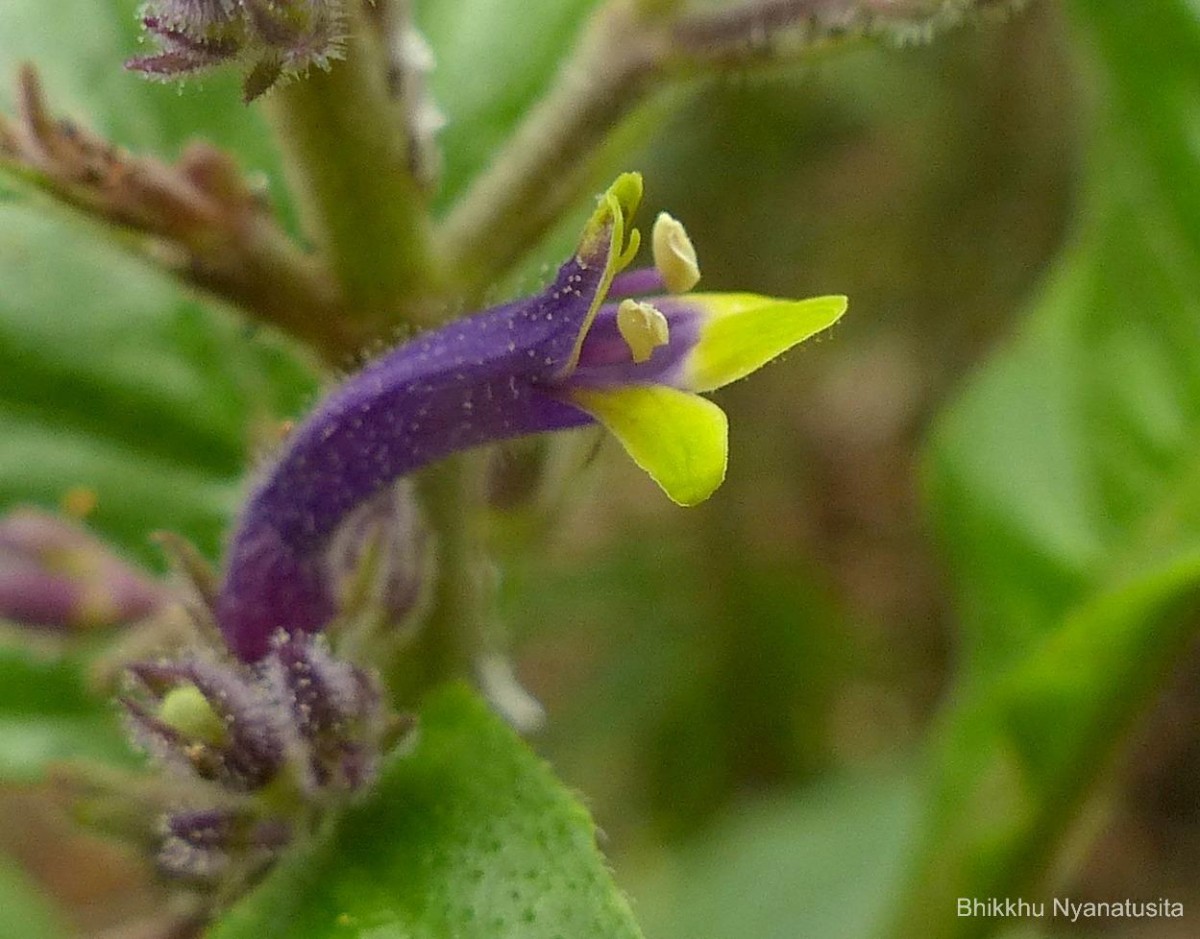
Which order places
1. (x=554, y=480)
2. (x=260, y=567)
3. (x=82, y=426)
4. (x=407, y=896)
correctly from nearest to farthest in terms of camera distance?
(x=407, y=896) → (x=260, y=567) → (x=554, y=480) → (x=82, y=426)

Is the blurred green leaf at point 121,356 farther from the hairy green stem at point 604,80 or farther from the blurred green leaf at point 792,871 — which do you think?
the blurred green leaf at point 792,871

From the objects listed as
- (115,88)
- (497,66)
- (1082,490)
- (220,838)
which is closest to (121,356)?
(115,88)

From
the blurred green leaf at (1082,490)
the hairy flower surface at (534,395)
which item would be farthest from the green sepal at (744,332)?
the blurred green leaf at (1082,490)

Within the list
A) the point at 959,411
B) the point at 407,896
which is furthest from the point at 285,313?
the point at 959,411

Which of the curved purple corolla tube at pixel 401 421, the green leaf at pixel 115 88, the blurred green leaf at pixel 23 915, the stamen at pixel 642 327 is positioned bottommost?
the stamen at pixel 642 327

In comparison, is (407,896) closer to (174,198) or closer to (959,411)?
(174,198)

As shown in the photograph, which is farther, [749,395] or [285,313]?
[749,395]
